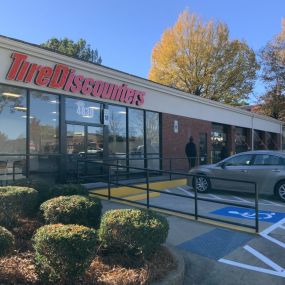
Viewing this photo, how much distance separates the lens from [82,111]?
13.7m

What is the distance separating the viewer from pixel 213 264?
229 inches

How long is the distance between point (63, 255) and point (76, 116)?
381 inches

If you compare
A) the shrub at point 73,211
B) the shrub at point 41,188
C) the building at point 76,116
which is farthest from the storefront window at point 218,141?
the shrub at point 73,211

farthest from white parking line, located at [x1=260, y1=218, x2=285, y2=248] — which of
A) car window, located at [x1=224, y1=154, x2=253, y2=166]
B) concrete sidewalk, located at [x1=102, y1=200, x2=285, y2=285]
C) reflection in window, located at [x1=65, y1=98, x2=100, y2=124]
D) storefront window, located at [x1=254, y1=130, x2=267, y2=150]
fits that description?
storefront window, located at [x1=254, y1=130, x2=267, y2=150]

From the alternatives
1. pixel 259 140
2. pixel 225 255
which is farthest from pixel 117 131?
pixel 259 140

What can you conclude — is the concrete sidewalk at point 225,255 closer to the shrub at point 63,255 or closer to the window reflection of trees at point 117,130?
the shrub at point 63,255

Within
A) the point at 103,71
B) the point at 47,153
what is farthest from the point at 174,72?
the point at 47,153

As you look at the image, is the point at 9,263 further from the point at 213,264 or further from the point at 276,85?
the point at 276,85

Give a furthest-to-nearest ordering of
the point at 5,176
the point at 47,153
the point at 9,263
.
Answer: the point at 47,153, the point at 5,176, the point at 9,263

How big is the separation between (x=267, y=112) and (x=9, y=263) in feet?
120

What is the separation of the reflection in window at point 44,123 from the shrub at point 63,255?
7.86 metres

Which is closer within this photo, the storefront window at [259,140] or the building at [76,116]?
the building at [76,116]

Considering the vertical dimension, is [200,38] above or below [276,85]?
above

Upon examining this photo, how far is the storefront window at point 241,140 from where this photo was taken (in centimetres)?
2739
